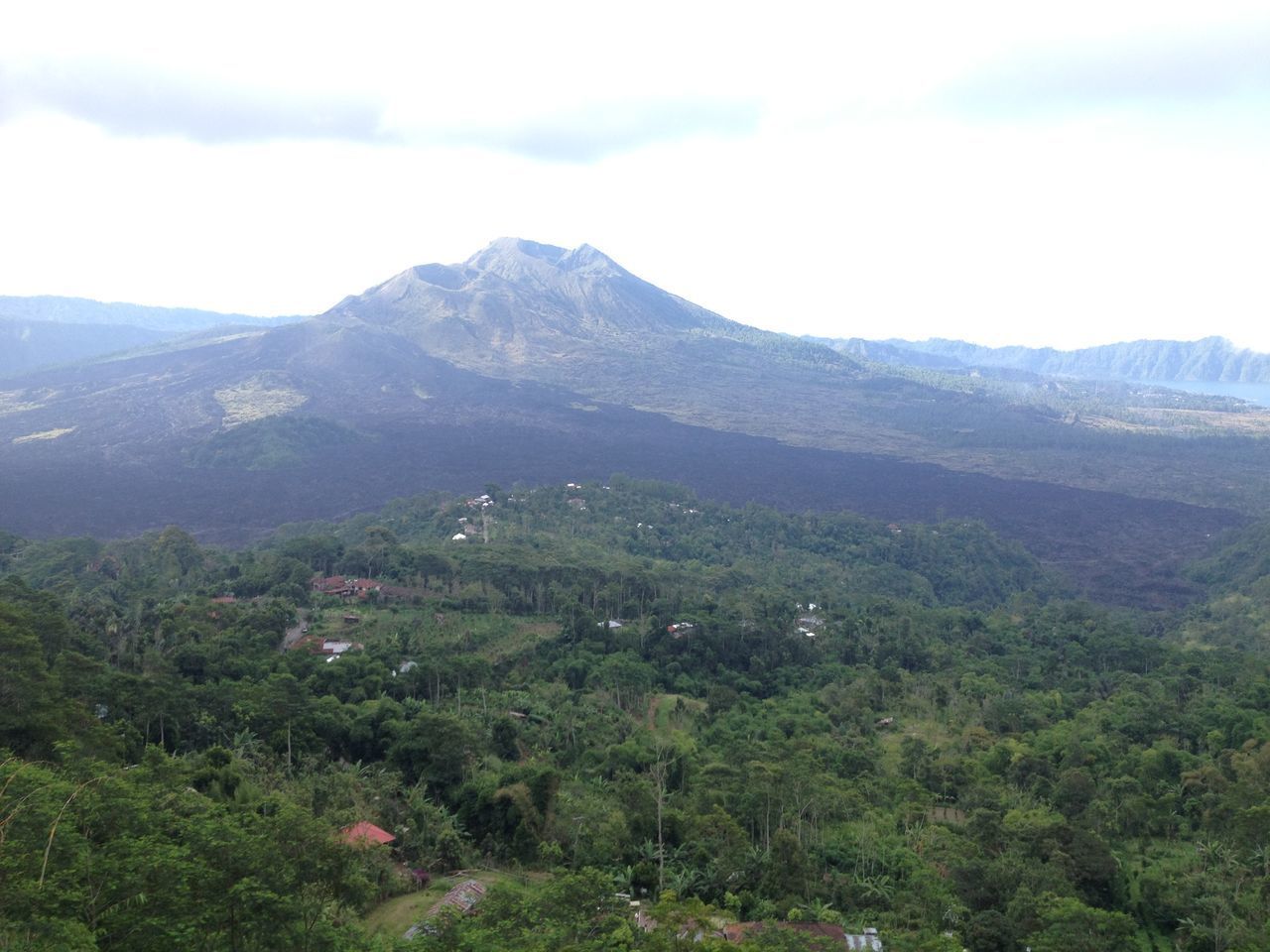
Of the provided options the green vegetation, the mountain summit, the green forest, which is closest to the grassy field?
the green forest

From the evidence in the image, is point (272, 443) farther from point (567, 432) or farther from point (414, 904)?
point (414, 904)

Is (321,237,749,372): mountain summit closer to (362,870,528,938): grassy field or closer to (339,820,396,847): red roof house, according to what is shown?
(339,820,396,847): red roof house

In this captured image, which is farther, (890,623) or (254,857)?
(890,623)

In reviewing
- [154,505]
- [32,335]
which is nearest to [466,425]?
[154,505]

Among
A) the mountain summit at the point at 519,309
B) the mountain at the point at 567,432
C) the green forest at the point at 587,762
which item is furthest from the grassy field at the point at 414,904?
the mountain summit at the point at 519,309

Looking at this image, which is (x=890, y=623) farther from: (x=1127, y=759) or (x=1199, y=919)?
(x=1199, y=919)

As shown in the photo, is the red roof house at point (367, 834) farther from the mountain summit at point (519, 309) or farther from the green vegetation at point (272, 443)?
the mountain summit at point (519, 309)

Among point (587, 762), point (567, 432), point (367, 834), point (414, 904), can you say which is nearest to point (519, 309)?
point (567, 432)
